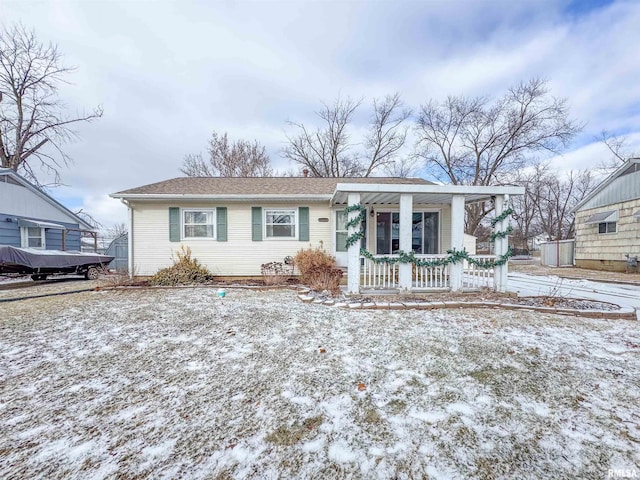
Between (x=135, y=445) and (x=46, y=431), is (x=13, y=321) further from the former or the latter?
(x=135, y=445)

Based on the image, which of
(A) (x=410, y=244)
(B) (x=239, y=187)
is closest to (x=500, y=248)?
(A) (x=410, y=244)

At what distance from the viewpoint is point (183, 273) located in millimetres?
7508

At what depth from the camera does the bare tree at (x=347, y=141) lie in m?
19.1

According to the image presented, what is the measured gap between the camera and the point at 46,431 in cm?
178

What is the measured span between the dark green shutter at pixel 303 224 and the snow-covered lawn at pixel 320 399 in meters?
4.51

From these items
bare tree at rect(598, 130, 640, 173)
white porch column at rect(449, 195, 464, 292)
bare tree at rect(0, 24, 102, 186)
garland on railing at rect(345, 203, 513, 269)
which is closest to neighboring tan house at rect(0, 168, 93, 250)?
bare tree at rect(0, 24, 102, 186)

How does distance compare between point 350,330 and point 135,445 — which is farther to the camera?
point 350,330

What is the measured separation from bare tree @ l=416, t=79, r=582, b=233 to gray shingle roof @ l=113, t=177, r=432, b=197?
1251 cm

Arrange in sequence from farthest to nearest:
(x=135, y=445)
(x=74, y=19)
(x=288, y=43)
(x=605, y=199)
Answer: (x=605, y=199), (x=288, y=43), (x=74, y=19), (x=135, y=445)

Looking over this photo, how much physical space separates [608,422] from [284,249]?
7.30 metres

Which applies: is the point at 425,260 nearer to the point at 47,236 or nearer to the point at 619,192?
the point at 619,192

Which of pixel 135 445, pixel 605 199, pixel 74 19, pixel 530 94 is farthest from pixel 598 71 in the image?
pixel 74 19

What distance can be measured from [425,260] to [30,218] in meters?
14.9

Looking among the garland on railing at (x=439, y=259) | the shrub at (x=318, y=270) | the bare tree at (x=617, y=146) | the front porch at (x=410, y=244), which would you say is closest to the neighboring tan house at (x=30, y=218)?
the shrub at (x=318, y=270)
